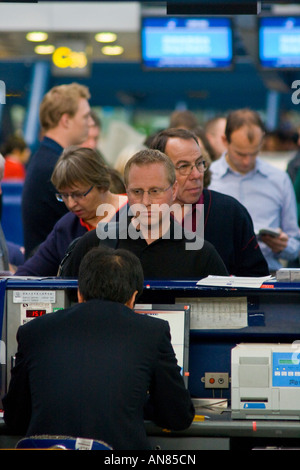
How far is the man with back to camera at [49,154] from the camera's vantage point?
591cm

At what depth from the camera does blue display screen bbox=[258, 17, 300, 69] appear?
9.12 m

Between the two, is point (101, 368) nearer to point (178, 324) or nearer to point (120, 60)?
point (178, 324)

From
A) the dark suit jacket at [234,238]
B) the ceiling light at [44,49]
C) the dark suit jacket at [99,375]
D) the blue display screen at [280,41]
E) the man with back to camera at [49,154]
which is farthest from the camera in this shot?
the ceiling light at [44,49]

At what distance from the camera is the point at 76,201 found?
15.5 feet

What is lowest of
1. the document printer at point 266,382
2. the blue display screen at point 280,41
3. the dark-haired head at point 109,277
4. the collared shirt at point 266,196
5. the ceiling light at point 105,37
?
the document printer at point 266,382

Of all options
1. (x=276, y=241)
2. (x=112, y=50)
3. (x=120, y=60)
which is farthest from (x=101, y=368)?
(x=120, y=60)

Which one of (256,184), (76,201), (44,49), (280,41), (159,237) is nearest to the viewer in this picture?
(159,237)

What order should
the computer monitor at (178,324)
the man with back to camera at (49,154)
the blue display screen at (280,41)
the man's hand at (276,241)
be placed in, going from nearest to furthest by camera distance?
1. the computer monitor at (178,324)
2. the man's hand at (276,241)
3. the man with back to camera at (49,154)
4. the blue display screen at (280,41)

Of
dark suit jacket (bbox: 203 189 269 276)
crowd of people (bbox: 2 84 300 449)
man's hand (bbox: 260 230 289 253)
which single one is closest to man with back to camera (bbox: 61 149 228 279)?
crowd of people (bbox: 2 84 300 449)

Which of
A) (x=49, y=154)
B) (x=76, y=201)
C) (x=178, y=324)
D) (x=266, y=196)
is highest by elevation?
(x=49, y=154)

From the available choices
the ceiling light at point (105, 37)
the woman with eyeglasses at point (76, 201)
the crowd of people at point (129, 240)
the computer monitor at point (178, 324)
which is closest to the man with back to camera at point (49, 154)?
the crowd of people at point (129, 240)

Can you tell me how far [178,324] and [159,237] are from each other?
45 cm

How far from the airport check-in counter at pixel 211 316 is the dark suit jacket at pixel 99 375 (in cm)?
45

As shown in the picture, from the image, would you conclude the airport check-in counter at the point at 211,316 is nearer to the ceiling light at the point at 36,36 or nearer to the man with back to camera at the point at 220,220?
the man with back to camera at the point at 220,220
